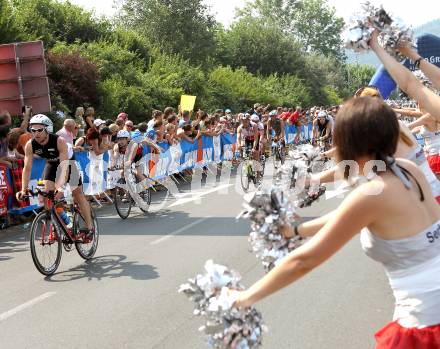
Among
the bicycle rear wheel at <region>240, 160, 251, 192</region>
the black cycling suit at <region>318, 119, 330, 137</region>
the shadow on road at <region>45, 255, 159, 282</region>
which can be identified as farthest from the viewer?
the black cycling suit at <region>318, 119, 330, 137</region>

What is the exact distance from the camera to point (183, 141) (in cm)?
1808

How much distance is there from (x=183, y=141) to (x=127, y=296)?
1158 centimetres

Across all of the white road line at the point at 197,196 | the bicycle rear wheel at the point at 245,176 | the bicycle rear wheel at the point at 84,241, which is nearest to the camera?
the bicycle rear wheel at the point at 84,241

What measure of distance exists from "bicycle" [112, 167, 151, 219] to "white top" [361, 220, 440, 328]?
9.56m

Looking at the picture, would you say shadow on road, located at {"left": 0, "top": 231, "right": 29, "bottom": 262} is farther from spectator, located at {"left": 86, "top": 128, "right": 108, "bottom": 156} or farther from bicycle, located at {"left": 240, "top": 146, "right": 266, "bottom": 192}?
bicycle, located at {"left": 240, "top": 146, "right": 266, "bottom": 192}

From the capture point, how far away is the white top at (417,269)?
259 centimetres

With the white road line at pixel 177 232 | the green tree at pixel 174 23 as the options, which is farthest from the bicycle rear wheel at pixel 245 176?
the green tree at pixel 174 23

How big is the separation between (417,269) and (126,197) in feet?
33.1

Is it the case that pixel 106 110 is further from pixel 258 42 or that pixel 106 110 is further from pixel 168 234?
pixel 258 42

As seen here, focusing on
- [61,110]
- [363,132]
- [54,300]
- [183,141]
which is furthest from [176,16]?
[363,132]

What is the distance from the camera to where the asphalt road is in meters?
5.35

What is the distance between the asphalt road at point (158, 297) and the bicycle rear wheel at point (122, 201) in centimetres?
143

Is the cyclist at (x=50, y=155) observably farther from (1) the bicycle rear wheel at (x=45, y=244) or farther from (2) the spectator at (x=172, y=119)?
(2) the spectator at (x=172, y=119)

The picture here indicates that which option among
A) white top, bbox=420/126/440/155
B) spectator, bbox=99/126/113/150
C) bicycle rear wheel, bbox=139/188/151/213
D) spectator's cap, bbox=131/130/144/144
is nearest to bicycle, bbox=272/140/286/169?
spectator's cap, bbox=131/130/144/144
